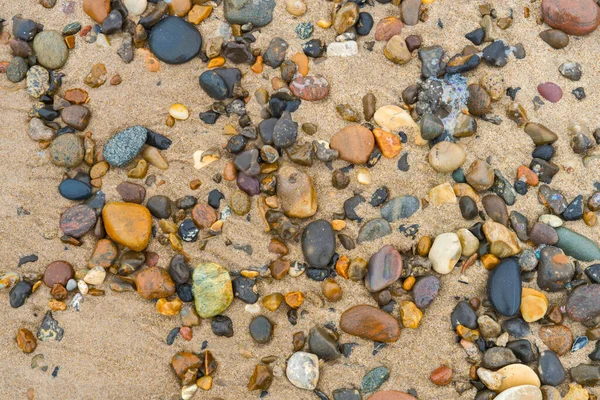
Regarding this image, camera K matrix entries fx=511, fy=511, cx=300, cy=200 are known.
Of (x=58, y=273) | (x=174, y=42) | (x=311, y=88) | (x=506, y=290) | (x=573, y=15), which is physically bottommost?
(x=58, y=273)

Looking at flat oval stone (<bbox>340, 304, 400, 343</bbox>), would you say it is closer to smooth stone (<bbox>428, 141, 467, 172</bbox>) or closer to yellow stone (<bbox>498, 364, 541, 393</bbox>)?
yellow stone (<bbox>498, 364, 541, 393</bbox>)

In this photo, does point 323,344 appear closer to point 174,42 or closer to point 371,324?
point 371,324

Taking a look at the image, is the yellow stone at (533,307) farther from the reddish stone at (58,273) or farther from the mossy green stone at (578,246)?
the reddish stone at (58,273)

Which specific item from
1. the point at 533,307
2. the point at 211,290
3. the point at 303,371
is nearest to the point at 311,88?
the point at 211,290

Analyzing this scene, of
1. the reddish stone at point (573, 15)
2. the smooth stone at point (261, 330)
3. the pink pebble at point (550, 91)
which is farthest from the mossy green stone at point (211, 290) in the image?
the reddish stone at point (573, 15)

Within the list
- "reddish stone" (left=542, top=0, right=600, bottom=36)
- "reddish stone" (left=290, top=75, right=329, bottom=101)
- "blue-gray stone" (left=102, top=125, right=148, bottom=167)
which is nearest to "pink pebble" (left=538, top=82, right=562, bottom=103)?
"reddish stone" (left=542, top=0, right=600, bottom=36)
